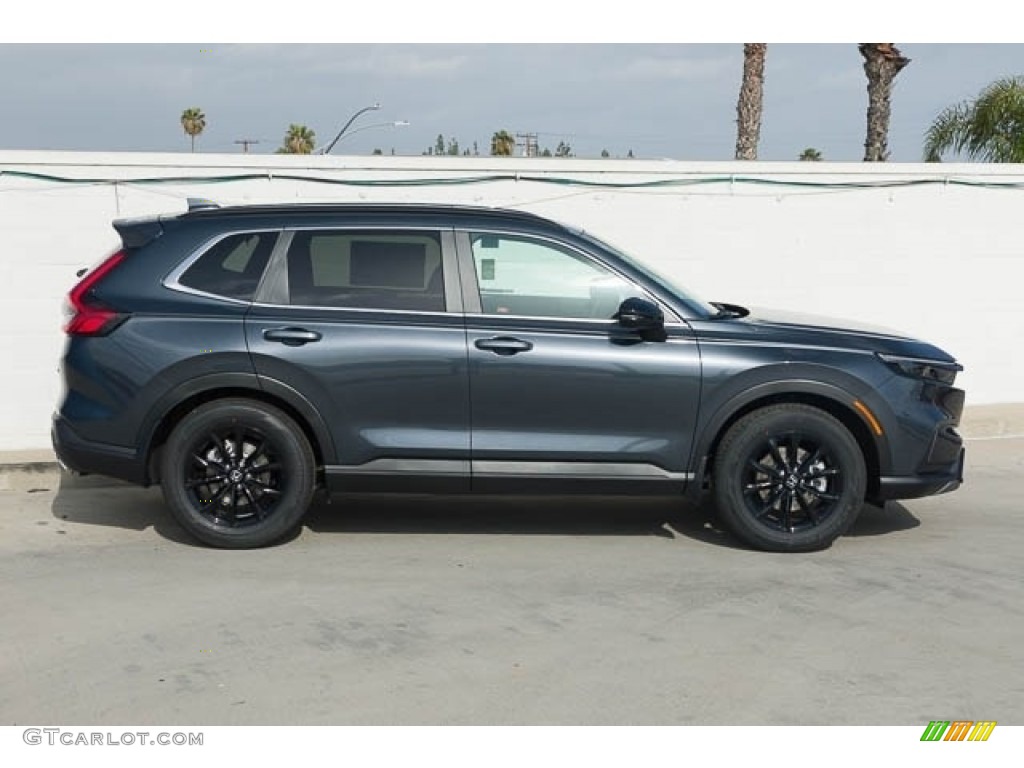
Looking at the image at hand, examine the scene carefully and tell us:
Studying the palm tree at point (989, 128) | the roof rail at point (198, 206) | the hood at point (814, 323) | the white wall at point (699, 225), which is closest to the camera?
the hood at point (814, 323)

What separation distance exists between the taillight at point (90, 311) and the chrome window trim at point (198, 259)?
30 centimetres

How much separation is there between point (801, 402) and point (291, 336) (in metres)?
2.73

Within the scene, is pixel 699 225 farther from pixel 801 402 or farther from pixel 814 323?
pixel 801 402

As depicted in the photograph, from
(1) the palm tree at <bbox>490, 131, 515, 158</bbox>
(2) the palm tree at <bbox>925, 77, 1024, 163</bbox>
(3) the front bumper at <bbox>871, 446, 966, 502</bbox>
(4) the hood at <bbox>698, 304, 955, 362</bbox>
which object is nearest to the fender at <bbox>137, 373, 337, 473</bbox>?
(4) the hood at <bbox>698, 304, 955, 362</bbox>

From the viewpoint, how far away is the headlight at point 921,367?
23.3ft

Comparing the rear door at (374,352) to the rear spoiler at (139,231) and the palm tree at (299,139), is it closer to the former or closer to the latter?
the rear spoiler at (139,231)

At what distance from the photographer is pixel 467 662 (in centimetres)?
536

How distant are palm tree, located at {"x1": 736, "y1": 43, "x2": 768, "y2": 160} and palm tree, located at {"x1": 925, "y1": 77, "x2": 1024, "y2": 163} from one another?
2.81 metres

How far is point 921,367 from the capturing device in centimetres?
714

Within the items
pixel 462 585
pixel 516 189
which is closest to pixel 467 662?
pixel 462 585

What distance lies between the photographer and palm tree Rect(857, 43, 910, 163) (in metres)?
18.5

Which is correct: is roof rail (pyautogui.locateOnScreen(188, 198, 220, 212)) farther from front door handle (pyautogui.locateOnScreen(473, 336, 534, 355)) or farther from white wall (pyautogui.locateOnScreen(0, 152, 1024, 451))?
white wall (pyautogui.locateOnScreen(0, 152, 1024, 451))
